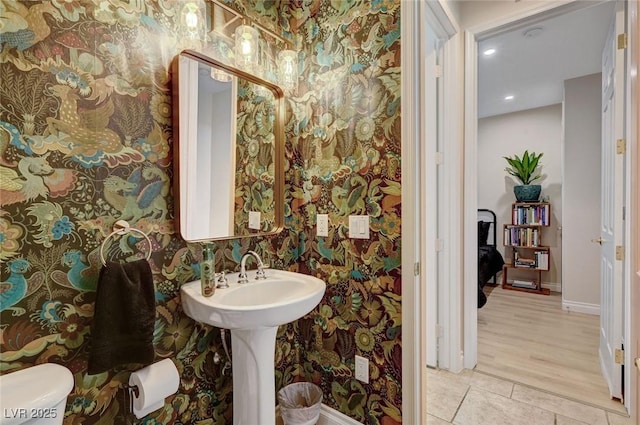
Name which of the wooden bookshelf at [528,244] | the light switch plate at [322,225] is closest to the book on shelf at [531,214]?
the wooden bookshelf at [528,244]

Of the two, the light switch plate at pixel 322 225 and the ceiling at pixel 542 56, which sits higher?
the ceiling at pixel 542 56

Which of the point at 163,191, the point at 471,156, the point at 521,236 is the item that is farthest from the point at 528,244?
the point at 163,191

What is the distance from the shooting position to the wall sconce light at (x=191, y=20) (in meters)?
1.30

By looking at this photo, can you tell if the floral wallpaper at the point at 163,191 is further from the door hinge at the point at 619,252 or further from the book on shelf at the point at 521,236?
the book on shelf at the point at 521,236

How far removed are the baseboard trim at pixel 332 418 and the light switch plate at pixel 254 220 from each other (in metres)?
1.04

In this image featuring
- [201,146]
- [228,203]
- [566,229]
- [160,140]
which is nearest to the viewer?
[160,140]

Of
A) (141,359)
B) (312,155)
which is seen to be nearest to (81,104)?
(141,359)

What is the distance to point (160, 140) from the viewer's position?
1.23 m

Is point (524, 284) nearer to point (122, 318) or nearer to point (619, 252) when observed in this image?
point (619, 252)

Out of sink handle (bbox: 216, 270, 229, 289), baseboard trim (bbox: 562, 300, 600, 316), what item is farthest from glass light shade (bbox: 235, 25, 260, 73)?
baseboard trim (bbox: 562, 300, 600, 316)

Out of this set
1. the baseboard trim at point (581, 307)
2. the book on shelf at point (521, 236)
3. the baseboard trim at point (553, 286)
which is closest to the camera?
the baseboard trim at point (581, 307)

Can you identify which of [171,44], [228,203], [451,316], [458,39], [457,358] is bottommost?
[457,358]

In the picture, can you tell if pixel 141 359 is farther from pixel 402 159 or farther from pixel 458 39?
pixel 458 39

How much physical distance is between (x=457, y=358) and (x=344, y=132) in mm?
1791
